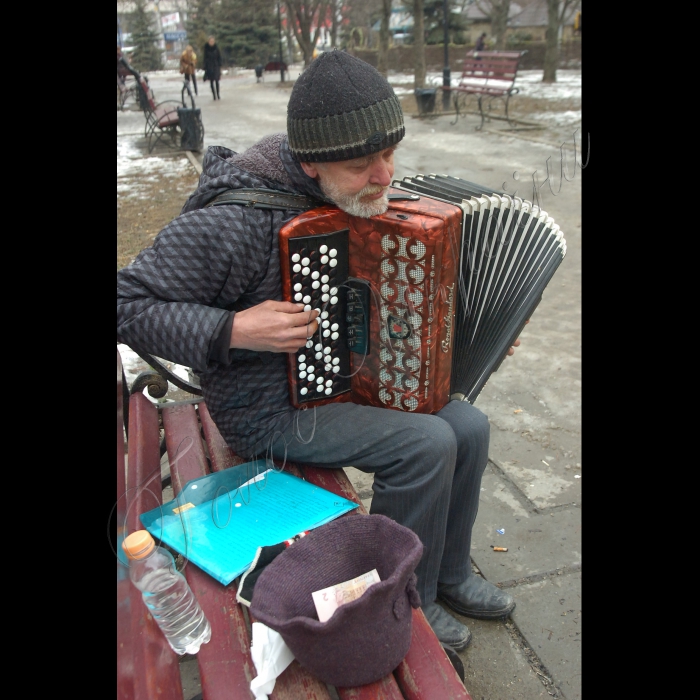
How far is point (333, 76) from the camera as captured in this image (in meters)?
1.86

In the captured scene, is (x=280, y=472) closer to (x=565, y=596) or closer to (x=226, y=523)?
(x=226, y=523)

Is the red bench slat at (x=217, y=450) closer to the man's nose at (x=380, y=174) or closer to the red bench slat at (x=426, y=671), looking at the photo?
the red bench slat at (x=426, y=671)

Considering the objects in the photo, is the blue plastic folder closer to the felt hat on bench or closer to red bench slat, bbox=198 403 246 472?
red bench slat, bbox=198 403 246 472

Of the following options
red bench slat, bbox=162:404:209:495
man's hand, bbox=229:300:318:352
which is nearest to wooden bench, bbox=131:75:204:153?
red bench slat, bbox=162:404:209:495

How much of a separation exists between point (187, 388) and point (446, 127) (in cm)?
1083

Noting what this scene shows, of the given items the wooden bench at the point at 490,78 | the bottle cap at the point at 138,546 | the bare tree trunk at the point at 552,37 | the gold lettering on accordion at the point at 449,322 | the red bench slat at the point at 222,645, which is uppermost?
the bare tree trunk at the point at 552,37

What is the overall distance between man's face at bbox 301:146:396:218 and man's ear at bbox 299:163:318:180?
0.03 meters

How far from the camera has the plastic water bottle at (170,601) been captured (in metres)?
1.43

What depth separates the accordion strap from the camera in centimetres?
192

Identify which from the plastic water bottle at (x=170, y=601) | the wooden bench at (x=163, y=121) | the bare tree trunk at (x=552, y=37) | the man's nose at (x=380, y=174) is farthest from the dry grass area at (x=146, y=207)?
the bare tree trunk at (x=552, y=37)

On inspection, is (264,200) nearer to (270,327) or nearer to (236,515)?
(270,327)

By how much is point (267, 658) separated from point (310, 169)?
1.34 meters

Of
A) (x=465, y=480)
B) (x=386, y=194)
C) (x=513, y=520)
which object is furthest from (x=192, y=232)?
(x=513, y=520)
